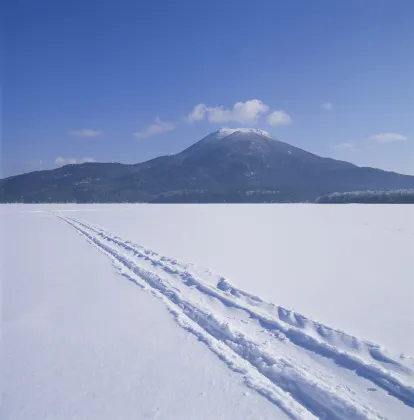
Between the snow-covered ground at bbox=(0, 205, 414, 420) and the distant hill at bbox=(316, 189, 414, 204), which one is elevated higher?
the distant hill at bbox=(316, 189, 414, 204)

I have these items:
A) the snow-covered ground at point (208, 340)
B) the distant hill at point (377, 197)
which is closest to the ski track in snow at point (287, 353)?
the snow-covered ground at point (208, 340)

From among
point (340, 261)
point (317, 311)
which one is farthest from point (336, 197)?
point (317, 311)

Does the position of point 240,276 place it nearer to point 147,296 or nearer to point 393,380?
point 147,296

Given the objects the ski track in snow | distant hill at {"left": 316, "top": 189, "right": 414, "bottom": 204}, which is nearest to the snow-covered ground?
the ski track in snow

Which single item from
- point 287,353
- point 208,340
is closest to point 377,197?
point 287,353

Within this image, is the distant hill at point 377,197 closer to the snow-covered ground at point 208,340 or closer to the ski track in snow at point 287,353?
the snow-covered ground at point 208,340

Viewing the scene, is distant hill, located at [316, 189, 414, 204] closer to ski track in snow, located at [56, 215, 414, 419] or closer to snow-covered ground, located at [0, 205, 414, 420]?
snow-covered ground, located at [0, 205, 414, 420]

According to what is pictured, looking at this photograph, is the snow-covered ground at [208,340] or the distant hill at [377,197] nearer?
the snow-covered ground at [208,340]
